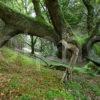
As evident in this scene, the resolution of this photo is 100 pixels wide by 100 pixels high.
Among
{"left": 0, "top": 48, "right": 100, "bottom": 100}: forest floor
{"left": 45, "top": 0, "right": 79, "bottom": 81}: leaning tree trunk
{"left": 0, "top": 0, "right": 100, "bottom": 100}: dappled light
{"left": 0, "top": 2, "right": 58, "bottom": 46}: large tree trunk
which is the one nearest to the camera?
{"left": 0, "top": 48, "right": 100, "bottom": 100}: forest floor

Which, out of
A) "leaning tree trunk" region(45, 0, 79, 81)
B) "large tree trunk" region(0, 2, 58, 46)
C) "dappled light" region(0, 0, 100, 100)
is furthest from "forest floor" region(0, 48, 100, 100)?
"large tree trunk" region(0, 2, 58, 46)

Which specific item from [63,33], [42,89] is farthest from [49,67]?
[42,89]

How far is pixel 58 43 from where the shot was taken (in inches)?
526

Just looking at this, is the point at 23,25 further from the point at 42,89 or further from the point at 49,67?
the point at 49,67

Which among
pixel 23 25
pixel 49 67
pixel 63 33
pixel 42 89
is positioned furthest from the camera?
pixel 49 67

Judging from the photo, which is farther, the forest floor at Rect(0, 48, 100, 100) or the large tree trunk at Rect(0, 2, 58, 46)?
the large tree trunk at Rect(0, 2, 58, 46)

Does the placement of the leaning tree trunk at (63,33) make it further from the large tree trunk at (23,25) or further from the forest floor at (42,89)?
the forest floor at (42,89)

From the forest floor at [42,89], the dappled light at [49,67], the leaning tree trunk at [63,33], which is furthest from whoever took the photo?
the leaning tree trunk at [63,33]

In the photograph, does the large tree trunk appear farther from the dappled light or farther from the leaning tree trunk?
the leaning tree trunk

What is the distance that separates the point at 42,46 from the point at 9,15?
51.3 feet

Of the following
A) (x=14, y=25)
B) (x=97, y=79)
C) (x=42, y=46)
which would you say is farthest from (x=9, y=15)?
(x=42, y=46)

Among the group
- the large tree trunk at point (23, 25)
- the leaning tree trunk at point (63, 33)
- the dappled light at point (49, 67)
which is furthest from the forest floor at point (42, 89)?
the large tree trunk at point (23, 25)

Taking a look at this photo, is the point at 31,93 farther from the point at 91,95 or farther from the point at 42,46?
the point at 42,46

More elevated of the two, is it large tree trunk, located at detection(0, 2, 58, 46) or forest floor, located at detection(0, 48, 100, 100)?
large tree trunk, located at detection(0, 2, 58, 46)
